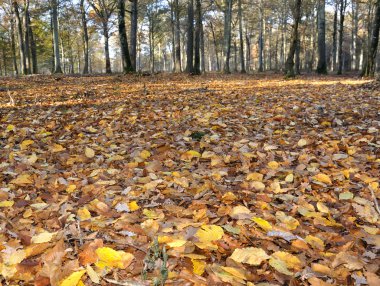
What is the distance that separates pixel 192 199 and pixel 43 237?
1.13 m

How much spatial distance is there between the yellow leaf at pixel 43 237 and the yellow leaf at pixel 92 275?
0.45 meters

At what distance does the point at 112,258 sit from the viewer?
1796mm

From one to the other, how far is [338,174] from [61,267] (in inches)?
97.0

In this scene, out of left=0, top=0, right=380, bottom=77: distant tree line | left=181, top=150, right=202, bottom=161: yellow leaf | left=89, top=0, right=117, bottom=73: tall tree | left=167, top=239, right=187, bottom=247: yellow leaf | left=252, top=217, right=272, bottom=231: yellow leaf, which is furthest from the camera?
left=89, top=0, right=117, bottom=73: tall tree

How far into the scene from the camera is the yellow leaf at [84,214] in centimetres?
230

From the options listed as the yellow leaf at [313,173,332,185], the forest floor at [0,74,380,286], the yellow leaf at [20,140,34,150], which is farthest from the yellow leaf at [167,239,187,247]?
the yellow leaf at [20,140,34,150]

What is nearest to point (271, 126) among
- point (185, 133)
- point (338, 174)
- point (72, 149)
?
point (185, 133)

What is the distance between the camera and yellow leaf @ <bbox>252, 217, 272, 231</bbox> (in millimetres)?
2148

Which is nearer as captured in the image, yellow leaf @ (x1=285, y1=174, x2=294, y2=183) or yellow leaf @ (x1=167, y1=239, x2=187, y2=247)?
yellow leaf @ (x1=167, y1=239, x2=187, y2=247)

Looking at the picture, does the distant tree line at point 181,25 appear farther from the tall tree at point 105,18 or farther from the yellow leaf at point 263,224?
the yellow leaf at point 263,224

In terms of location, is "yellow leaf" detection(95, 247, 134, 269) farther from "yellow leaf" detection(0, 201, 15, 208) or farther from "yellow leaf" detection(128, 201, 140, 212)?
"yellow leaf" detection(0, 201, 15, 208)

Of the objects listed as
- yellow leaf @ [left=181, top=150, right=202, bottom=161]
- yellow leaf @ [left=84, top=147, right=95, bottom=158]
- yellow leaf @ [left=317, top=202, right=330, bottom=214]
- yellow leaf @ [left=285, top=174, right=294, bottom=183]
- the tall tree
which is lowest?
yellow leaf @ [left=317, top=202, right=330, bottom=214]

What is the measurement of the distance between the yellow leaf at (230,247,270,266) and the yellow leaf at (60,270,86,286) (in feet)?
2.68

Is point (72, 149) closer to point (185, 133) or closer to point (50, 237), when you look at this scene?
point (185, 133)
